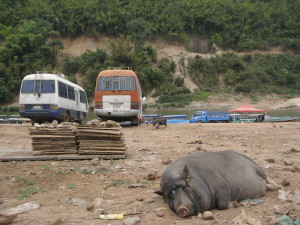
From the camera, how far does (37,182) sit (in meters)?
5.55

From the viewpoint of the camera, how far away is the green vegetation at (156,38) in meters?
62.8

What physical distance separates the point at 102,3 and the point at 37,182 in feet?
260

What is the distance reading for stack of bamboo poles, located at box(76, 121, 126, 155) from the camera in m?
7.28

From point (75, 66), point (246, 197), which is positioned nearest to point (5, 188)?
point (246, 197)

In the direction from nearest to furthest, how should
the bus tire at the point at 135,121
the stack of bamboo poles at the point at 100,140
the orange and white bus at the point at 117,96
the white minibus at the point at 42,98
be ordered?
the stack of bamboo poles at the point at 100,140, the white minibus at the point at 42,98, the orange and white bus at the point at 117,96, the bus tire at the point at 135,121

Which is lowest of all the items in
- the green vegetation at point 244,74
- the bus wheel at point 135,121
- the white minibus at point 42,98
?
the bus wheel at point 135,121

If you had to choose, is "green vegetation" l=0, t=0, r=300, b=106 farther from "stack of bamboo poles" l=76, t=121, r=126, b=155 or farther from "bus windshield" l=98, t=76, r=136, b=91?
"stack of bamboo poles" l=76, t=121, r=126, b=155

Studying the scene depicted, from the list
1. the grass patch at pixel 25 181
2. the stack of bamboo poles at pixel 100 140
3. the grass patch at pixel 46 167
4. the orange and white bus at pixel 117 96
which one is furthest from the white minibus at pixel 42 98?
the grass patch at pixel 25 181

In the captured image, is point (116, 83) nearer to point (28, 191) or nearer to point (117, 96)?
point (117, 96)

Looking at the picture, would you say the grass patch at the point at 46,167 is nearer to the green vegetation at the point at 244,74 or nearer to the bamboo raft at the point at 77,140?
the bamboo raft at the point at 77,140

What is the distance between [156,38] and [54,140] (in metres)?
74.7

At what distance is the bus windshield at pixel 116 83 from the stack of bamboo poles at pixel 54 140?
1005 cm

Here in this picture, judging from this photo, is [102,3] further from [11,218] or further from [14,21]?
[11,218]

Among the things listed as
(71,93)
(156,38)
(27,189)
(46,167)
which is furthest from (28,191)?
(156,38)
